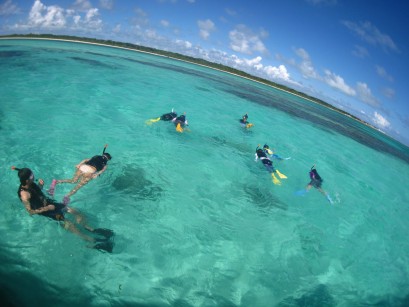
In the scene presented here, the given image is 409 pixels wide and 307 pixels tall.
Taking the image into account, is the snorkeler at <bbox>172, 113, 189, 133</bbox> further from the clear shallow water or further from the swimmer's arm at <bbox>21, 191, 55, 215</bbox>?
the swimmer's arm at <bbox>21, 191, 55, 215</bbox>

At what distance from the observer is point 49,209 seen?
5.46 metres

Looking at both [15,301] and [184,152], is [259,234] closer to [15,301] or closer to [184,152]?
[184,152]

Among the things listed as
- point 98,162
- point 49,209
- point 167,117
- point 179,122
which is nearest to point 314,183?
point 179,122

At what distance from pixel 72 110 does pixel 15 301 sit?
12.5m

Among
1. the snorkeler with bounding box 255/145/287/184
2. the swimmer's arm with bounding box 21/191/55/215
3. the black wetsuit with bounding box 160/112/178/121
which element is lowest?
the swimmer's arm with bounding box 21/191/55/215

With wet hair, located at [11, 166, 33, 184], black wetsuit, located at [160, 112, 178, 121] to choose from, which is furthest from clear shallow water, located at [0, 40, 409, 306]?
wet hair, located at [11, 166, 33, 184]

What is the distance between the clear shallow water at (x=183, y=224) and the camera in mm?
5773

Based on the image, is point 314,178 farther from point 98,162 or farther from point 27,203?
point 27,203

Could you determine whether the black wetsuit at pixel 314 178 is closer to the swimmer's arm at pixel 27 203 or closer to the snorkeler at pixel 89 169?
the snorkeler at pixel 89 169

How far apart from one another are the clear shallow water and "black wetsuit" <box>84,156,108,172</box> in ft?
4.27

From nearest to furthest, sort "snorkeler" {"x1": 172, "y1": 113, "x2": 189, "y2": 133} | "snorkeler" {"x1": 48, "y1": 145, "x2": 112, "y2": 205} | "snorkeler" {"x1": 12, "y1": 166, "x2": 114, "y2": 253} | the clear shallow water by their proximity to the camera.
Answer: "snorkeler" {"x1": 12, "y1": 166, "x2": 114, "y2": 253} < the clear shallow water < "snorkeler" {"x1": 48, "y1": 145, "x2": 112, "y2": 205} < "snorkeler" {"x1": 172, "y1": 113, "x2": 189, "y2": 133}

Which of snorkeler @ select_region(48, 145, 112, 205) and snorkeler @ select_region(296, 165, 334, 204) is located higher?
snorkeler @ select_region(296, 165, 334, 204)

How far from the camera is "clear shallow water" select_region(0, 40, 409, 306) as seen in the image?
5.77 meters

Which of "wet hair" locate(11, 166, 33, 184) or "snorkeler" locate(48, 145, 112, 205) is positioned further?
"snorkeler" locate(48, 145, 112, 205)
